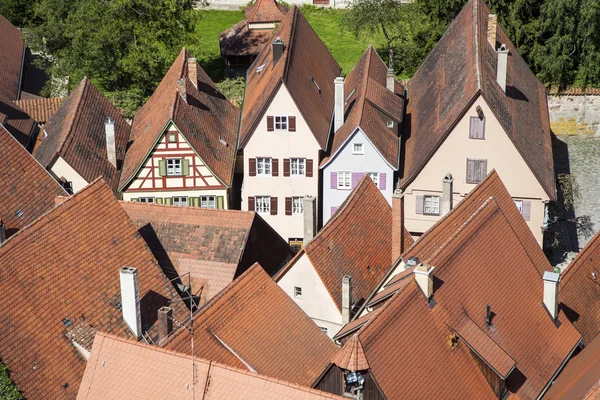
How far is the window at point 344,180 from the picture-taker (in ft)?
142

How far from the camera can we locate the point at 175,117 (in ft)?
138

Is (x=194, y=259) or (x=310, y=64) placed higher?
(x=310, y=64)

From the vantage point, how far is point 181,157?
4238 centimetres

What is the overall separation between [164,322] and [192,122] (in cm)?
1817

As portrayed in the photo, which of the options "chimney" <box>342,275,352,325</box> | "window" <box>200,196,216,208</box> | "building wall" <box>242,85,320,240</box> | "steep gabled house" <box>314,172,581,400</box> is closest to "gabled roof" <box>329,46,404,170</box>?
"building wall" <box>242,85,320,240</box>

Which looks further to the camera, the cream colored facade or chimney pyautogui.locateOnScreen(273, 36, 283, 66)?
chimney pyautogui.locateOnScreen(273, 36, 283, 66)

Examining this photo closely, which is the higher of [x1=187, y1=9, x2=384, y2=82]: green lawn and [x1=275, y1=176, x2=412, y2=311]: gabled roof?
[x1=187, y1=9, x2=384, y2=82]: green lawn

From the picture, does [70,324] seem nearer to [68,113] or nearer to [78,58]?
[68,113]

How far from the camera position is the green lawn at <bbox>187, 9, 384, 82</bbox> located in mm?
65438

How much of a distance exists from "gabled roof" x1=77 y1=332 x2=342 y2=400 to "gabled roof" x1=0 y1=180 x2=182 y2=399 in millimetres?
2269

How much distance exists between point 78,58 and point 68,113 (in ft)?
30.4

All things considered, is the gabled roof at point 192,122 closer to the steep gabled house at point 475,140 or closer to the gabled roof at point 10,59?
the steep gabled house at point 475,140

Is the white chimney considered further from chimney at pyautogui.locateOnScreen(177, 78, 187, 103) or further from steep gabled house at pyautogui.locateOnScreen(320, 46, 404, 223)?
chimney at pyautogui.locateOnScreen(177, 78, 187, 103)

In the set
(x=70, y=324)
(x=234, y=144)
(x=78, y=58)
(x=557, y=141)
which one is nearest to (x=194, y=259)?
(x=70, y=324)
